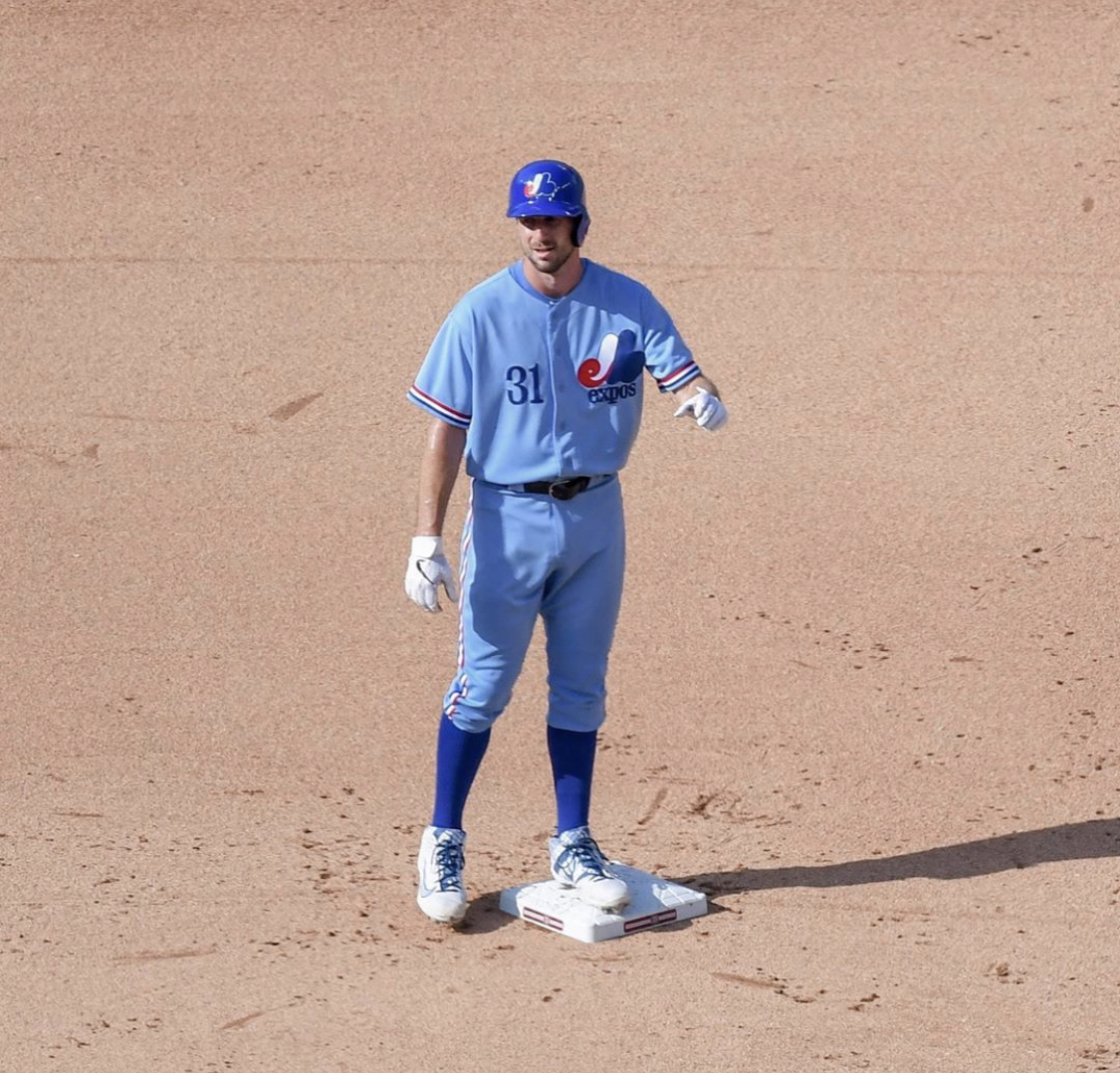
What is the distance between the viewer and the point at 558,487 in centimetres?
537

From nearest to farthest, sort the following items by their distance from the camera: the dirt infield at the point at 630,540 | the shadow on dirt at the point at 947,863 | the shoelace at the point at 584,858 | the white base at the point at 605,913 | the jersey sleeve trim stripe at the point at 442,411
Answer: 1. the dirt infield at the point at 630,540
2. the jersey sleeve trim stripe at the point at 442,411
3. the white base at the point at 605,913
4. the shoelace at the point at 584,858
5. the shadow on dirt at the point at 947,863

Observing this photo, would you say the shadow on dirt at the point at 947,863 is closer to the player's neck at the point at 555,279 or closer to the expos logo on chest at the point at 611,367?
the expos logo on chest at the point at 611,367

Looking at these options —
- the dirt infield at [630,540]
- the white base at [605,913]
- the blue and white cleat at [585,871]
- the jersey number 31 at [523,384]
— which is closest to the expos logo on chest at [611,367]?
the jersey number 31 at [523,384]

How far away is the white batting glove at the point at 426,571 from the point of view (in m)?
5.40

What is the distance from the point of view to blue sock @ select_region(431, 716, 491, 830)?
18.4 feet

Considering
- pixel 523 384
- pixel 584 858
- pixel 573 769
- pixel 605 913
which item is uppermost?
pixel 523 384

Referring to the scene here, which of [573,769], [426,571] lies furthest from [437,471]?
[573,769]

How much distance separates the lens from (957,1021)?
197 inches

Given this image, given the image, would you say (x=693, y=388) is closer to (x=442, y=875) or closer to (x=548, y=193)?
(x=548, y=193)

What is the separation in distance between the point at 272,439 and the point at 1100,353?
159 inches

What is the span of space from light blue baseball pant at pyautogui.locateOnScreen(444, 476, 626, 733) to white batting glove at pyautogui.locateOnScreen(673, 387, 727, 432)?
31cm

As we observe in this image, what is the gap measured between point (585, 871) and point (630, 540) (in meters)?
2.96

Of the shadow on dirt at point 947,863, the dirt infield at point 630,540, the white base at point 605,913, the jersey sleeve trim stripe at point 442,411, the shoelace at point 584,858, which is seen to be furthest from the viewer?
the shadow on dirt at point 947,863

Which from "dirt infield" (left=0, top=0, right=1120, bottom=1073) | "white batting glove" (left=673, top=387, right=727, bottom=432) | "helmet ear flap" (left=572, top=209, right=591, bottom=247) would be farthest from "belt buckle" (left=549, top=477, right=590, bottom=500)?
"dirt infield" (left=0, top=0, right=1120, bottom=1073)
